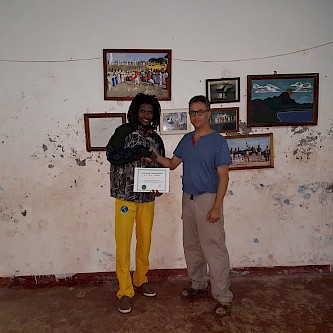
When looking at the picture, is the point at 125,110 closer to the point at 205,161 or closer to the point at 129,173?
the point at 129,173

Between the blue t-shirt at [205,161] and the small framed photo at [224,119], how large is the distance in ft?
1.99

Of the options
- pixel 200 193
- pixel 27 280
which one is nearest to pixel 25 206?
pixel 27 280

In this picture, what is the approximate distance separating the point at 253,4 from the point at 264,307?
264 centimetres

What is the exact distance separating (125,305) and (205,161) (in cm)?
130

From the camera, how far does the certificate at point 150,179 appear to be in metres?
2.48

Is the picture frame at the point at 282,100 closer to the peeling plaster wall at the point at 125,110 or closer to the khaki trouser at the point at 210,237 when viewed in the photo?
the peeling plaster wall at the point at 125,110

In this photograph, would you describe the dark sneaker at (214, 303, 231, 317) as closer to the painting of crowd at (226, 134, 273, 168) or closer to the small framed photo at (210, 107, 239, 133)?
the painting of crowd at (226, 134, 273, 168)

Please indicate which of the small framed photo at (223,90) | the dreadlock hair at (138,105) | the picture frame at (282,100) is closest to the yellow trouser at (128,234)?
the dreadlock hair at (138,105)

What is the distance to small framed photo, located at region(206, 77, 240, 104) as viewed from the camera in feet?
9.62

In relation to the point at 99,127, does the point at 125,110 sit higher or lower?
higher

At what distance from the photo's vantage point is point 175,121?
2951mm

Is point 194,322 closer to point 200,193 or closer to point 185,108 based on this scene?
point 200,193

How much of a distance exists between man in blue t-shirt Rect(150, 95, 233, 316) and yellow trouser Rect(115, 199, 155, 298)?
0.33 meters

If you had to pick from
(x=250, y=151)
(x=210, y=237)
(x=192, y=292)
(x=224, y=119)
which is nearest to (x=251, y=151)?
(x=250, y=151)
